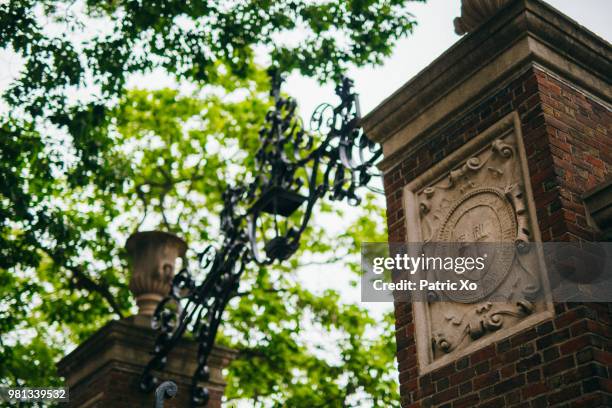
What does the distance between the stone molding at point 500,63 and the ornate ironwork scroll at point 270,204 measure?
1.14m

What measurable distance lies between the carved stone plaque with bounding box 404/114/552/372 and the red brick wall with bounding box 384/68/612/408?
0.08 m

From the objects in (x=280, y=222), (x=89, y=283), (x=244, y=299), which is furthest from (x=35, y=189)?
(x=280, y=222)

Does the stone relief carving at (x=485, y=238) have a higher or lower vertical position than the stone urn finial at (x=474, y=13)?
lower

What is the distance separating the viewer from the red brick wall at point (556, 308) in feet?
12.1

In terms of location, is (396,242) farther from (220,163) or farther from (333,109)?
(220,163)

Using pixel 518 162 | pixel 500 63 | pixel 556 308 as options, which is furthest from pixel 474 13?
pixel 556 308

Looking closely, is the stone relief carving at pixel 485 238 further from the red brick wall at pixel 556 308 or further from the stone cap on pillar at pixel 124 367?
the stone cap on pillar at pixel 124 367

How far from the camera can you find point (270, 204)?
292 inches

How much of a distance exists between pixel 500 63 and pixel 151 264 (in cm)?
516

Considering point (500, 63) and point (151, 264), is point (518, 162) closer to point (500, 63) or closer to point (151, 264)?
point (500, 63)

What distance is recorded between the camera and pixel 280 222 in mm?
14812

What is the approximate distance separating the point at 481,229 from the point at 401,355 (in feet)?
3.18

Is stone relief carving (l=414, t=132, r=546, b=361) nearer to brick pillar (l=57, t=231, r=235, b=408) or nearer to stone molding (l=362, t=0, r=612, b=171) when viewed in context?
stone molding (l=362, t=0, r=612, b=171)

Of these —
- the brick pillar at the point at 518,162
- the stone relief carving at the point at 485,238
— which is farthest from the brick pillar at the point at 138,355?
the stone relief carving at the point at 485,238
